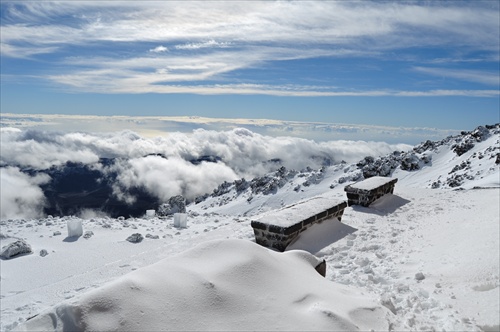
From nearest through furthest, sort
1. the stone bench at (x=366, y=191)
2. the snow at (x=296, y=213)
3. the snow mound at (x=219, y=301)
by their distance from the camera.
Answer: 1. the snow mound at (x=219, y=301)
2. the snow at (x=296, y=213)
3. the stone bench at (x=366, y=191)

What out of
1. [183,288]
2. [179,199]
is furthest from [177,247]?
[179,199]

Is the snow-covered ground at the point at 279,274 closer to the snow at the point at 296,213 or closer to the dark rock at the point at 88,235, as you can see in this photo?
the dark rock at the point at 88,235

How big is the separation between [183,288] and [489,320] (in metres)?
2.96

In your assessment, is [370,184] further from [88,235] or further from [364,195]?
[88,235]

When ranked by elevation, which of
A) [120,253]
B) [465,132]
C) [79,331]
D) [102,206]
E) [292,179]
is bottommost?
[102,206]

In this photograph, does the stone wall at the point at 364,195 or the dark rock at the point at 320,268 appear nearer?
the dark rock at the point at 320,268

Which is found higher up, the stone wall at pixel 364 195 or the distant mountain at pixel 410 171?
the stone wall at pixel 364 195

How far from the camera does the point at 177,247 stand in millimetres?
7445

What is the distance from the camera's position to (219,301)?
283cm

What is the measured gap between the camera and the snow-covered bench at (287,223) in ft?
20.5

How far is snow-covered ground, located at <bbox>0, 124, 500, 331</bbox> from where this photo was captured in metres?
2.66

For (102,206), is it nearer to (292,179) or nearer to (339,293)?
(292,179)

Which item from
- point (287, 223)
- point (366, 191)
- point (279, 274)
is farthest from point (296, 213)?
point (279, 274)

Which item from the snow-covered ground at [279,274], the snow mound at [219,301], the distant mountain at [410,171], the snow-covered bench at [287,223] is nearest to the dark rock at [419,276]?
the snow-covered ground at [279,274]
